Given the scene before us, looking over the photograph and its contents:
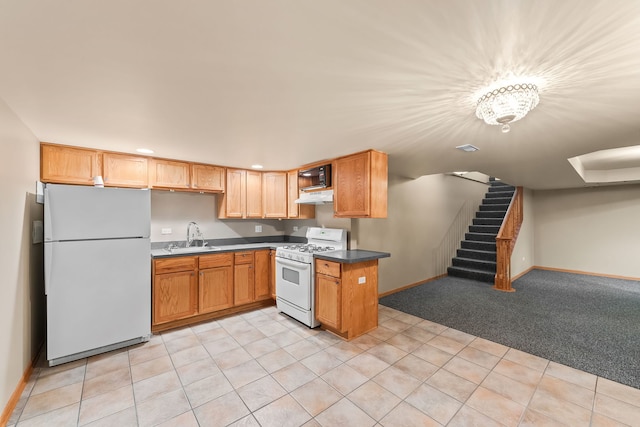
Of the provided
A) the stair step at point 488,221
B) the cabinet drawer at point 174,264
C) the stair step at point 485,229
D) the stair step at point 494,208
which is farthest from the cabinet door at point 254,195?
the stair step at point 494,208

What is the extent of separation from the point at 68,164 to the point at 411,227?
5.07m

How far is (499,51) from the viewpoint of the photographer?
4.24 feet

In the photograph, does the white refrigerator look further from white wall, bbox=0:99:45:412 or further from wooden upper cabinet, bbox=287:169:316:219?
wooden upper cabinet, bbox=287:169:316:219

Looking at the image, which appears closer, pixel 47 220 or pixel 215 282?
pixel 47 220

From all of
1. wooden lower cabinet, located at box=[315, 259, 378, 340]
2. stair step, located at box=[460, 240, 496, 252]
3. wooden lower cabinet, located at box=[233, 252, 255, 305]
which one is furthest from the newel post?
wooden lower cabinet, located at box=[233, 252, 255, 305]

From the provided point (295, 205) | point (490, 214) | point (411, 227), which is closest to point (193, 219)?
point (295, 205)

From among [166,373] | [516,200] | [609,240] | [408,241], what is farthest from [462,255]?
[166,373]

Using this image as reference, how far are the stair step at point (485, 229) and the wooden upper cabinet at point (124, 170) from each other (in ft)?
23.3

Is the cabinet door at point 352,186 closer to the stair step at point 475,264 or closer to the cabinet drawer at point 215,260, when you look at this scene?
the cabinet drawer at point 215,260

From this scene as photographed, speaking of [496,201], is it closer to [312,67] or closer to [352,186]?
[352,186]

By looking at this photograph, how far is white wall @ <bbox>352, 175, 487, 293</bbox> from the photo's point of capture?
4.32 metres

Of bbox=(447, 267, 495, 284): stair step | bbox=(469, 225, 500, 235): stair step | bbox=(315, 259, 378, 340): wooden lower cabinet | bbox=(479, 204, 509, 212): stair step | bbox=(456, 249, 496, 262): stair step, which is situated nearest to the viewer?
bbox=(315, 259, 378, 340): wooden lower cabinet

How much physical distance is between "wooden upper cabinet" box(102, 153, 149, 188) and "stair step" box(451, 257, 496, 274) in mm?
6248

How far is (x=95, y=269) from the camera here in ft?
8.44
